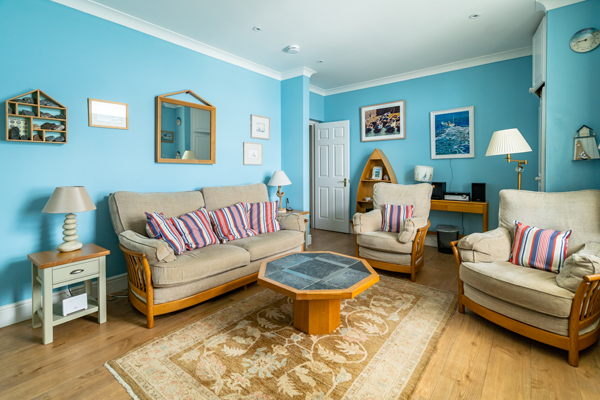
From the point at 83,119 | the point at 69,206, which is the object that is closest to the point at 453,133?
the point at 83,119

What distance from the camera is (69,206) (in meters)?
2.23

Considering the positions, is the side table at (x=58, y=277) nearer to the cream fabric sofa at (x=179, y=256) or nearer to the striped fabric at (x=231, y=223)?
the cream fabric sofa at (x=179, y=256)

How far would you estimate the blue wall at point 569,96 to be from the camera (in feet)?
8.21

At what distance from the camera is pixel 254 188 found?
13.2 feet

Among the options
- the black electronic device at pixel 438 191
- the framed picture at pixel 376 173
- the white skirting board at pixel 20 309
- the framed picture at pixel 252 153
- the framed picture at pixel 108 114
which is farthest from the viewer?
the framed picture at pixel 376 173

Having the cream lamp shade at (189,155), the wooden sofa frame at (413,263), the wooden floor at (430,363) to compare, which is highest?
the cream lamp shade at (189,155)

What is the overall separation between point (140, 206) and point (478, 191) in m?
4.20

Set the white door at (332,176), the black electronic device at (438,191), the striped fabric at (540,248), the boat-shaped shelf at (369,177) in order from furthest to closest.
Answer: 1. the white door at (332,176)
2. the boat-shaped shelf at (369,177)
3. the black electronic device at (438,191)
4. the striped fabric at (540,248)

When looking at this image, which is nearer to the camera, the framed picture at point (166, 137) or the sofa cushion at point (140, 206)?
the sofa cushion at point (140, 206)

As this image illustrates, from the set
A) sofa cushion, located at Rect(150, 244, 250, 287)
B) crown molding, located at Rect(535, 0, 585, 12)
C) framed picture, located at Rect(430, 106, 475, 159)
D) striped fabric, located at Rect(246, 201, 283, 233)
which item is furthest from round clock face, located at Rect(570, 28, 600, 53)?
sofa cushion, located at Rect(150, 244, 250, 287)

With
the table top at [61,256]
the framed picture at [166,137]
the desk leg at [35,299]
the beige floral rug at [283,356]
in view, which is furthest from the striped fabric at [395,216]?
→ the desk leg at [35,299]

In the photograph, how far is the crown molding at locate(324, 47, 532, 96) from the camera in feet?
12.9

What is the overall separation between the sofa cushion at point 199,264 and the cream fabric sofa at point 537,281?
1937 mm

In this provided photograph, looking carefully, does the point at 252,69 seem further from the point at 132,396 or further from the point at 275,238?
the point at 132,396
